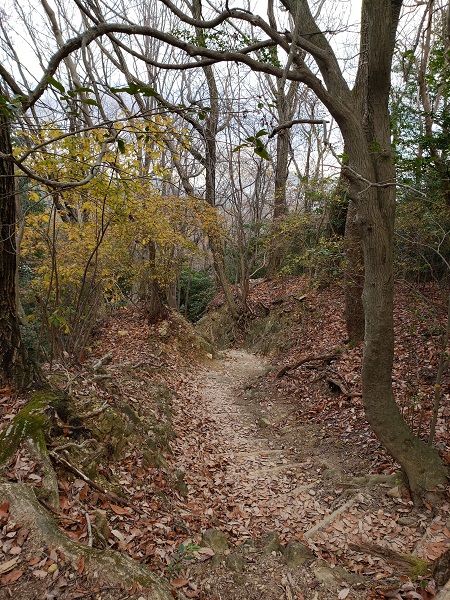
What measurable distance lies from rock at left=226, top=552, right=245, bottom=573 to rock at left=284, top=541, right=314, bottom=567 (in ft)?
1.37

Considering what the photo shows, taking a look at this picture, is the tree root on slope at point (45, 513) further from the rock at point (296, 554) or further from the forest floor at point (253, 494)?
the rock at point (296, 554)

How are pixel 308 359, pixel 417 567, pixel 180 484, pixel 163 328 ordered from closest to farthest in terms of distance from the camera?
pixel 417 567 → pixel 180 484 → pixel 308 359 → pixel 163 328

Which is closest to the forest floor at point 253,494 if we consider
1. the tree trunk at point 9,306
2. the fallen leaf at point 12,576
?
the fallen leaf at point 12,576

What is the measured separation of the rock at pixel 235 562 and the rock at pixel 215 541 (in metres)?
0.11

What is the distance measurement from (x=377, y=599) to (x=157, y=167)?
17.1ft

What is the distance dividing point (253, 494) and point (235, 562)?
54.3 inches

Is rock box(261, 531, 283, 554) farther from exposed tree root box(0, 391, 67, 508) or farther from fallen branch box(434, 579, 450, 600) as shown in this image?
exposed tree root box(0, 391, 67, 508)

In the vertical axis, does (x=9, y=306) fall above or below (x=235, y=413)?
above

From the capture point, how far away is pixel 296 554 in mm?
3193

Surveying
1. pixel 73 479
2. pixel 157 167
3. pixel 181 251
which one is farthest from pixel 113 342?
pixel 73 479

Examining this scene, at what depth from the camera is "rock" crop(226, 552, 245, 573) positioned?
3.03m

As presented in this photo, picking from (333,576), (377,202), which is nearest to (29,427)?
(333,576)

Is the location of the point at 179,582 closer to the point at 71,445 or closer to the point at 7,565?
the point at 7,565

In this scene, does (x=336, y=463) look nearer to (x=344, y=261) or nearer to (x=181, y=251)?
(x=344, y=261)
